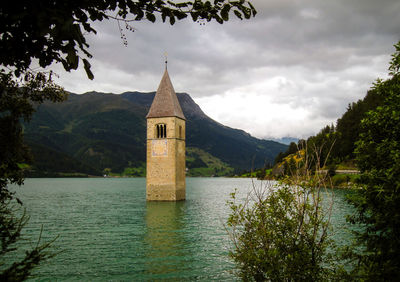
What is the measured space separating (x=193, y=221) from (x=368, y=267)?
20.2 metres

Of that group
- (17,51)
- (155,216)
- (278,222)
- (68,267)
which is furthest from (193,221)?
(17,51)

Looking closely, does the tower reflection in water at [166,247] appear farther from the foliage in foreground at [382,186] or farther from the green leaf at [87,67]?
the green leaf at [87,67]

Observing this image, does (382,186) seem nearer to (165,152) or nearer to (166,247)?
(166,247)

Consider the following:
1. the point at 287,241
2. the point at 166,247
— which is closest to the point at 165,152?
the point at 166,247

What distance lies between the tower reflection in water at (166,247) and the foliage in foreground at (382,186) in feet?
24.9

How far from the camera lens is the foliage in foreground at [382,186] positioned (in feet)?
24.4

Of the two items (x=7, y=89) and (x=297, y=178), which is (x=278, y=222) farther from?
(x=7, y=89)

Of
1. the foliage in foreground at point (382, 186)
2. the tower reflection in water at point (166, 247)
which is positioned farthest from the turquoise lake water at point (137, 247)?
the foliage in foreground at point (382, 186)

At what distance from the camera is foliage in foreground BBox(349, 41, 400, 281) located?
744 cm

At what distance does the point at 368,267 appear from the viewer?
7656 millimetres

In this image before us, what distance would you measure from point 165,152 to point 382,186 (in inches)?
1403

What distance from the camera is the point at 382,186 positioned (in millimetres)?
7891

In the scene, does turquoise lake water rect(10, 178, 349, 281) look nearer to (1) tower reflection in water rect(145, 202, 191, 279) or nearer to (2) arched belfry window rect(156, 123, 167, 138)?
(1) tower reflection in water rect(145, 202, 191, 279)

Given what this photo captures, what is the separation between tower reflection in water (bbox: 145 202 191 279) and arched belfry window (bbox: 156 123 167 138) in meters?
15.4
